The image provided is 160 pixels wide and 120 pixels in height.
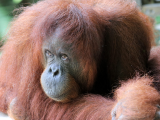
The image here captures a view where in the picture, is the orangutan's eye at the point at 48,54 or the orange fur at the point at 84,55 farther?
the orangutan's eye at the point at 48,54

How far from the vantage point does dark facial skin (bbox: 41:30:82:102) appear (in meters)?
1.76

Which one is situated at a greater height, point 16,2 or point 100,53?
point 16,2

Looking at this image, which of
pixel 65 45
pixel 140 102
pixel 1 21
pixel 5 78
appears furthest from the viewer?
pixel 1 21

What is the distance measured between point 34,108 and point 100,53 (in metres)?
0.70

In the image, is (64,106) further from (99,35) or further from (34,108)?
(99,35)

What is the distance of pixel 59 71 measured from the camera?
5.83 feet

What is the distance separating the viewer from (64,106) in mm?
1873

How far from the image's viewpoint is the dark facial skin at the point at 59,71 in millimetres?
1758

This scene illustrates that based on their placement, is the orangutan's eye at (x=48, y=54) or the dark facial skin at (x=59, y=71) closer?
the dark facial skin at (x=59, y=71)

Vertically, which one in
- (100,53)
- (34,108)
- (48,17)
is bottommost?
(34,108)

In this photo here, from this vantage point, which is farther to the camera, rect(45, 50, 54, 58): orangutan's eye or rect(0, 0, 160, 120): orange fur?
rect(45, 50, 54, 58): orangutan's eye

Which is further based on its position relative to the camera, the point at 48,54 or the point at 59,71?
the point at 48,54

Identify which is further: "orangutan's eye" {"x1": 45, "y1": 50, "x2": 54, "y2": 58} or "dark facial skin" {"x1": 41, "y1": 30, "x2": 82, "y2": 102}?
"orangutan's eye" {"x1": 45, "y1": 50, "x2": 54, "y2": 58}

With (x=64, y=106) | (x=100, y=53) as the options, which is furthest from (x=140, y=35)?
(x=64, y=106)
